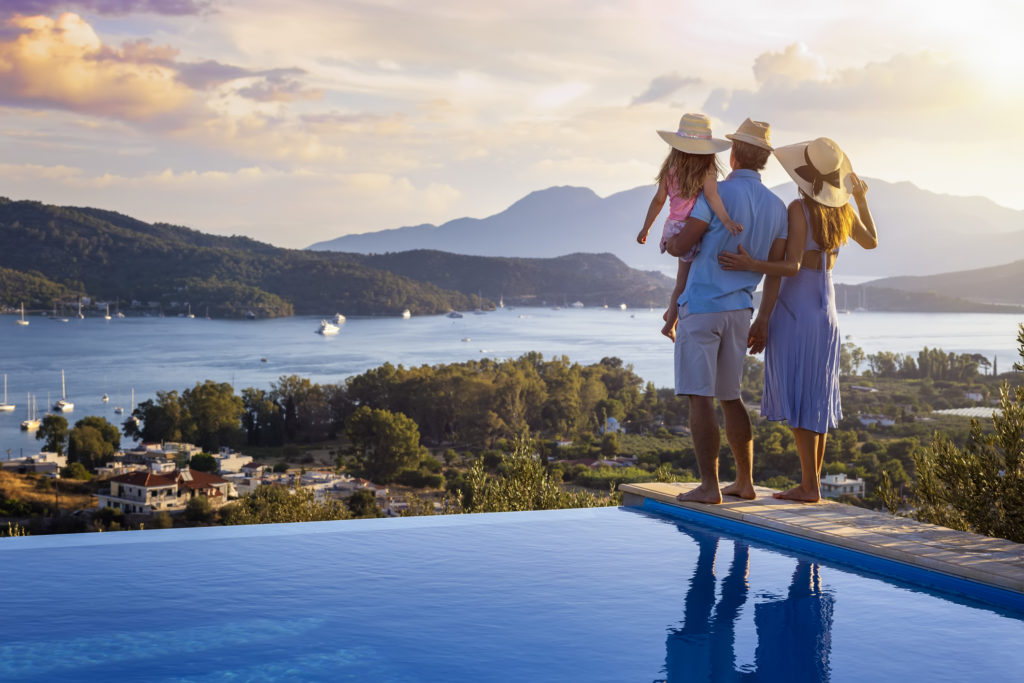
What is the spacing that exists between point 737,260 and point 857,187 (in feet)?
1.93

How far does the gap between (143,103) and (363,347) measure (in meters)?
18.3

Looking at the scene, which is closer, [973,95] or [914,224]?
[973,95]

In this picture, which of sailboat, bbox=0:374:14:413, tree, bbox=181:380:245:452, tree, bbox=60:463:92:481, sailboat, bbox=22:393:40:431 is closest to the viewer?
tree, bbox=60:463:92:481

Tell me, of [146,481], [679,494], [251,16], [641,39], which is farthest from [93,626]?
[251,16]

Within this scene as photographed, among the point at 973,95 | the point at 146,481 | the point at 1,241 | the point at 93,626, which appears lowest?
the point at 146,481

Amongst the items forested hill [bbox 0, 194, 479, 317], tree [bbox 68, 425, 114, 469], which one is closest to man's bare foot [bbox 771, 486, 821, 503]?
tree [bbox 68, 425, 114, 469]

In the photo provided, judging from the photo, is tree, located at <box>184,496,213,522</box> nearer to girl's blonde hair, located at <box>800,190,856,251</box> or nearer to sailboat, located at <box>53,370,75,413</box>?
sailboat, located at <box>53,370,75,413</box>

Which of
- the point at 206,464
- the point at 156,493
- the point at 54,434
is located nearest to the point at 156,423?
the point at 54,434

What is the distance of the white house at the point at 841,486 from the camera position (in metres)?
17.3

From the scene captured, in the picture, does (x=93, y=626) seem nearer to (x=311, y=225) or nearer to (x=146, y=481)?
(x=146, y=481)

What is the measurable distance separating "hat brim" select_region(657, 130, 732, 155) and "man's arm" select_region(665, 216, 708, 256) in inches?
7.8

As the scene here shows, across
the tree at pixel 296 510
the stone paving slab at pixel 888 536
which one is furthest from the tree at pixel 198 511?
the stone paving slab at pixel 888 536

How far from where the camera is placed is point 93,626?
213 centimetres

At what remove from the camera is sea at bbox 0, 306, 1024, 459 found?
4688 centimetres
